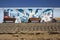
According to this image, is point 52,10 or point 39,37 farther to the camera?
point 52,10

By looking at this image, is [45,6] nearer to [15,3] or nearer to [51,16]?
[51,16]

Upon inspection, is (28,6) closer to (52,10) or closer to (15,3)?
(15,3)

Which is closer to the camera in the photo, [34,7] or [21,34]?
[21,34]

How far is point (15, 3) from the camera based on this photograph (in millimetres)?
2141

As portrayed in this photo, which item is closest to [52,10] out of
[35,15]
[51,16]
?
[51,16]

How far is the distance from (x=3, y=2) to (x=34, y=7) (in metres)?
0.55

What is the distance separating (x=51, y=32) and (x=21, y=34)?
0.18m

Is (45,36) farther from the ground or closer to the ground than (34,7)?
closer to the ground

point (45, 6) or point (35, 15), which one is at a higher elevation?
point (45, 6)

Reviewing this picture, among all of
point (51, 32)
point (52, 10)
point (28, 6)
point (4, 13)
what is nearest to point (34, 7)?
point (28, 6)

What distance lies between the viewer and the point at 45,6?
85.6 inches

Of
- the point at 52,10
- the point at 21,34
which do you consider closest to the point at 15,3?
the point at 52,10

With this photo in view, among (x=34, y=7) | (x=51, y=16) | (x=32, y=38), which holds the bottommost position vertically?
(x=32, y=38)

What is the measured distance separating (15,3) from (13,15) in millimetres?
215
